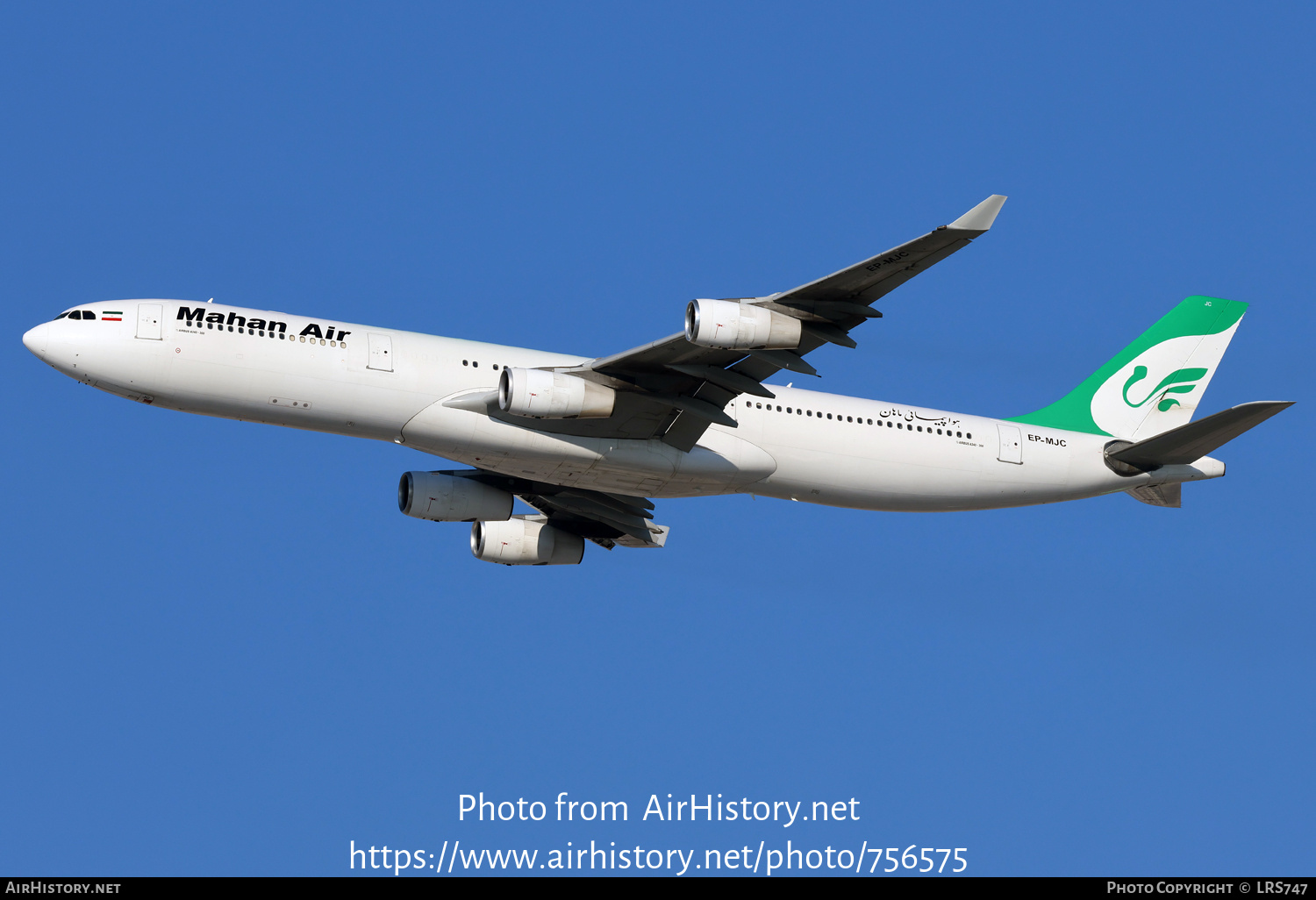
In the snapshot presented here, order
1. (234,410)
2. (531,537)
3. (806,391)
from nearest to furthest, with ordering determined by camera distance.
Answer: (234,410) → (806,391) → (531,537)

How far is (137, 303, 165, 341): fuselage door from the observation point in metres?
34.0

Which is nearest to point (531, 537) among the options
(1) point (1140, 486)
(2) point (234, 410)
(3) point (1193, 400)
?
(2) point (234, 410)

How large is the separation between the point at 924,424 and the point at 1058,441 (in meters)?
4.56

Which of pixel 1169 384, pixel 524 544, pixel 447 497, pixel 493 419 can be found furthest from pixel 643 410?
pixel 1169 384

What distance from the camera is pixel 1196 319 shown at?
44.7 m

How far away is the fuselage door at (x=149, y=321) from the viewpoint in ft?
112

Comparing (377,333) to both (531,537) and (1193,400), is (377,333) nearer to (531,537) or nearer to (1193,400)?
(531,537)

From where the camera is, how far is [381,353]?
3506 centimetres

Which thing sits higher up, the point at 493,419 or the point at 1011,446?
the point at 1011,446

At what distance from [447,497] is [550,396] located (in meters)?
6.69

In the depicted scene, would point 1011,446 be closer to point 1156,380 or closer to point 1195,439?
point 1195,439

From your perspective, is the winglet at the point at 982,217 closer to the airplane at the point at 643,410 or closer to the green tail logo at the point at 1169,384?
the airplane at the point at 643,410

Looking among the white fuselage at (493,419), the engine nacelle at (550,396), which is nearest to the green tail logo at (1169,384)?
the white fuselage at (493,419)

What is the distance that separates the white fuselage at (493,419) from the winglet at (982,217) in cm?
1019
